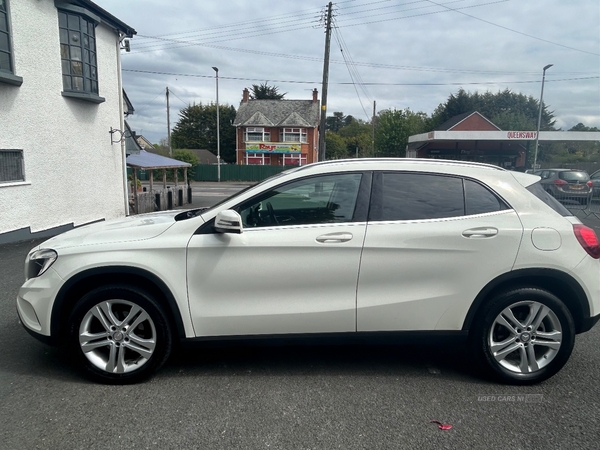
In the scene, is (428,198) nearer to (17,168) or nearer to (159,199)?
(17,168)

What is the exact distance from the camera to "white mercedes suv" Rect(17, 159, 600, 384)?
334 cm

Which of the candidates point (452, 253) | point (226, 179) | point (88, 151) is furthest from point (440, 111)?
point (452, 253)

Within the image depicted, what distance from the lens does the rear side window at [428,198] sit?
3.46m

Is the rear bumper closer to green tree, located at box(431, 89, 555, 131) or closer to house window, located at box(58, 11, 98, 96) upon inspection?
house window, located at box(58, 11, 98, 96)

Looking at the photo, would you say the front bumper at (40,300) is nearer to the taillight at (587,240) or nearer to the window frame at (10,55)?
the taillight at (587,240)

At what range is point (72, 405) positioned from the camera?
314 centimetres

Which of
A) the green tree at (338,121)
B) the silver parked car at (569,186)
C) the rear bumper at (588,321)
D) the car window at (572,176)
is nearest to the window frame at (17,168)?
the rear bumper at (588,321)

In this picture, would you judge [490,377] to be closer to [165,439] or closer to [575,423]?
[575,423]

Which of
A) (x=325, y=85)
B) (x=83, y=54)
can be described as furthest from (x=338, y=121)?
(x=83, y=54)

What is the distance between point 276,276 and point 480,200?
171 centimetres

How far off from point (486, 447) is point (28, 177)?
1036 centimetres

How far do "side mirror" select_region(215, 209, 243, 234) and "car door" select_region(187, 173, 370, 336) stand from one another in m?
0.08

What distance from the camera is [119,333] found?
11.1 feet

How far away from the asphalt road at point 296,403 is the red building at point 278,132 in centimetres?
4747
